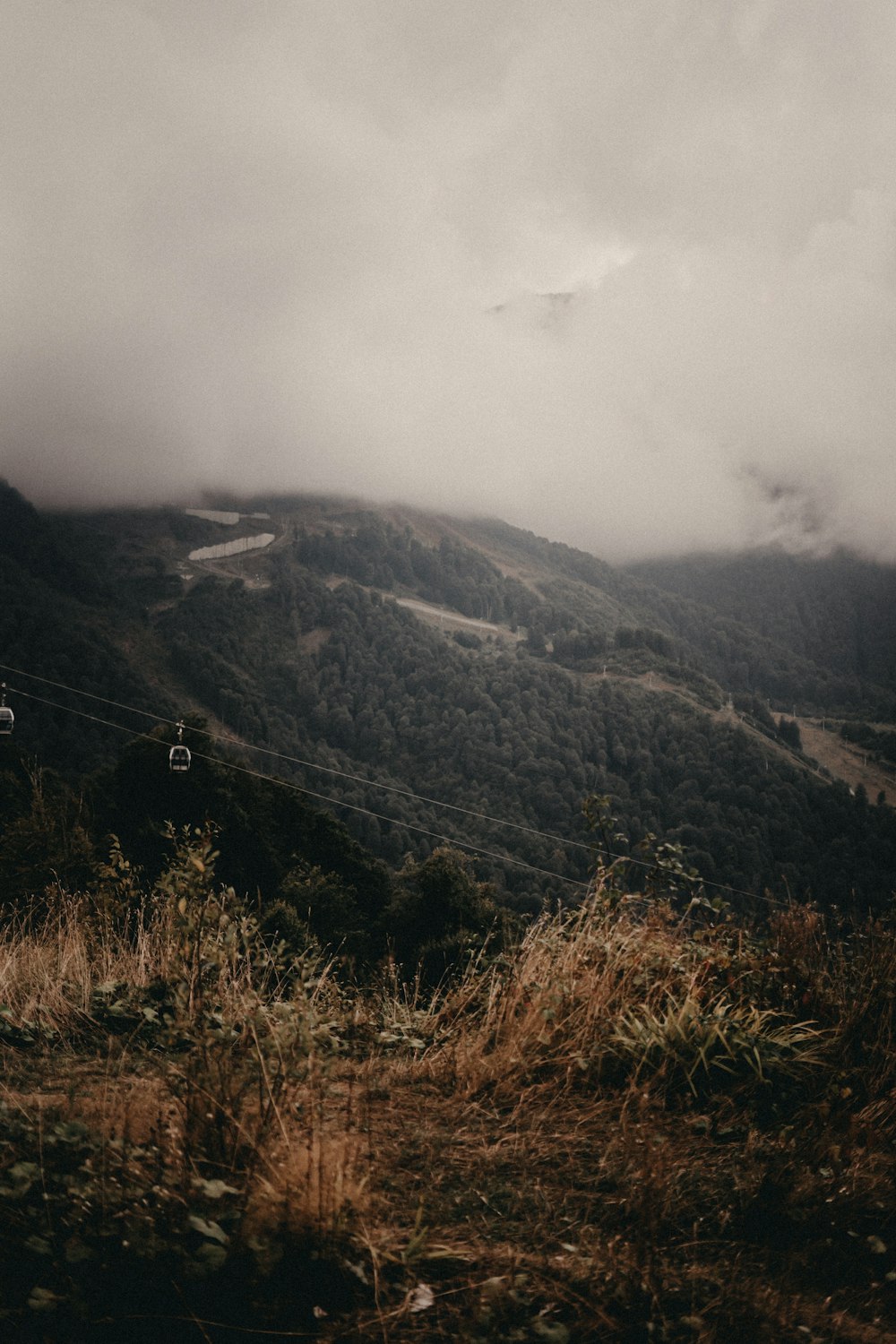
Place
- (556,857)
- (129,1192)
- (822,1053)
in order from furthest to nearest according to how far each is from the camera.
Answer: (556,857) < (822,1053) < (129,1192)

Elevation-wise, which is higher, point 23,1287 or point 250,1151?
point 250,1151

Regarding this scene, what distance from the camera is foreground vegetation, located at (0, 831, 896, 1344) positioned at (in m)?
2.25

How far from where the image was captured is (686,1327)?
87.9 inches

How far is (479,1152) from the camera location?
3125mm

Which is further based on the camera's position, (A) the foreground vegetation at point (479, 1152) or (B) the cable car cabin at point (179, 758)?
(B) the cable car cabin at point (179, 758)

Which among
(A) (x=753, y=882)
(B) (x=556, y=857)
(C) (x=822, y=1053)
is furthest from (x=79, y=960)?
(A) (x=753, y=882)

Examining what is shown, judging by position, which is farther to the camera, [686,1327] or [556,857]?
[556,857]

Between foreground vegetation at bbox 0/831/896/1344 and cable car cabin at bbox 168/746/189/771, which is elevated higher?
foreground vegetation at bbox 0/831/896/1344

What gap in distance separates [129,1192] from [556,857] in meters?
110

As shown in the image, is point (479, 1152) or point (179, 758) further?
point (179, 758)

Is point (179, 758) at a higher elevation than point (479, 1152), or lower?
lower

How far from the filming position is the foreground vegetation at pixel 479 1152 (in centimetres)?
225

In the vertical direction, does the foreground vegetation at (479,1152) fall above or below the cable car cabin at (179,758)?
→ above

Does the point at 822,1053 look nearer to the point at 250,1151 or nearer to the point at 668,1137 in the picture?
the point at 668,1137
